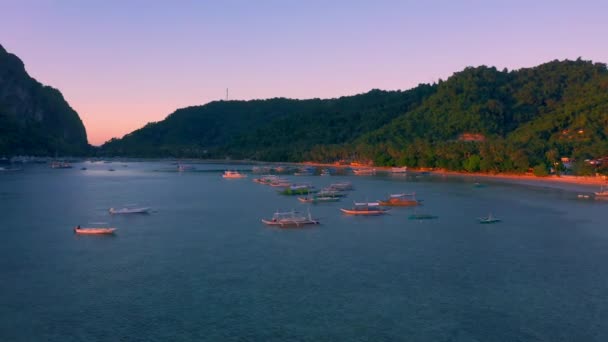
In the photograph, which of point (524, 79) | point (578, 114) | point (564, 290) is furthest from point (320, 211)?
point (524, 79)

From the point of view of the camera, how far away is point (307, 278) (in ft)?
98.6

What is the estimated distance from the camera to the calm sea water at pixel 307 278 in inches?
898

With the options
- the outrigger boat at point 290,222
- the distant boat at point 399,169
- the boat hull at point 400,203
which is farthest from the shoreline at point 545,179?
the outrigger boat at point 290,222

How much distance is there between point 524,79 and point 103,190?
145851 mm

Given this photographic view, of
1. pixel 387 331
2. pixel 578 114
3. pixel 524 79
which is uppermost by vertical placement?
pixel 524 79

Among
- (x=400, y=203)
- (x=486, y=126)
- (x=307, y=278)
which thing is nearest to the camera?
(x=307, y=278)

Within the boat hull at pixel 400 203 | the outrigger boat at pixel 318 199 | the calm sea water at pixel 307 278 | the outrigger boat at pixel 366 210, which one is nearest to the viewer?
the calm sea water at pixel 307 278

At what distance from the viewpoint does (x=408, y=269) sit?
32.0 metres

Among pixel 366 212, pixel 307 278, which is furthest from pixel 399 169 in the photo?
pixel 307 278

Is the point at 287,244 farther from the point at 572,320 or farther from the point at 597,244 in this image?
the point at 597,244

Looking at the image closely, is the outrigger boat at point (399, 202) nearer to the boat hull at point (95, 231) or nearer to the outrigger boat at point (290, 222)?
the outrigger boat at point (290, 222)

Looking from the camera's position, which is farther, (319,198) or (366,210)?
(319,198)

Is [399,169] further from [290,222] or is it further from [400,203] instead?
[290,222]

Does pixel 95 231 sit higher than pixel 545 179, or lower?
lower
